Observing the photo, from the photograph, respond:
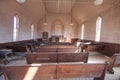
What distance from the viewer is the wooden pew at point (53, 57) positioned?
3421mm

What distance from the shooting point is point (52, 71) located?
7.42ft

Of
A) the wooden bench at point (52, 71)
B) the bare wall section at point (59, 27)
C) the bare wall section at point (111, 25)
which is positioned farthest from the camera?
the bare wall section at point (59, 27)

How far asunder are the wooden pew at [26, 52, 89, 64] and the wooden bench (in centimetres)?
116

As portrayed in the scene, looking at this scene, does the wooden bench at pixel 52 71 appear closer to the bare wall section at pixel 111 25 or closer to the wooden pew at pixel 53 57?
the wooden pew at pixel 53 57

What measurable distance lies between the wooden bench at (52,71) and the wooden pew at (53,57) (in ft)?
3.79

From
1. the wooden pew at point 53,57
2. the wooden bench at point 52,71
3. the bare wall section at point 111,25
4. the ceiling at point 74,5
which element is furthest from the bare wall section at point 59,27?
the wooden bench at point 52,71

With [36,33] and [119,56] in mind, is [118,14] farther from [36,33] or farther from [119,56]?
[36,33]

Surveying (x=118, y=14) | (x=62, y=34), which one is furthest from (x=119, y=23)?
(x=62, y=34)

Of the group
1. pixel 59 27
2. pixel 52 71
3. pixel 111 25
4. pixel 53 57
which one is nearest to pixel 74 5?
pixel 59 27

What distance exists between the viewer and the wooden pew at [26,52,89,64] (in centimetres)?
342

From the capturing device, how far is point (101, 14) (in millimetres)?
8914

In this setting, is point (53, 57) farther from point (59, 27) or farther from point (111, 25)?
point (59, 27)

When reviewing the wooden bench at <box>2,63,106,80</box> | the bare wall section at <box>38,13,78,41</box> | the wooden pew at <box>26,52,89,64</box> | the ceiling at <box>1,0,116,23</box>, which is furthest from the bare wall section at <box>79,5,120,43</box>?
the bare wall section at <box>38,13,78,41</box>

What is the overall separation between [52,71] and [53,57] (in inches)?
48.4
